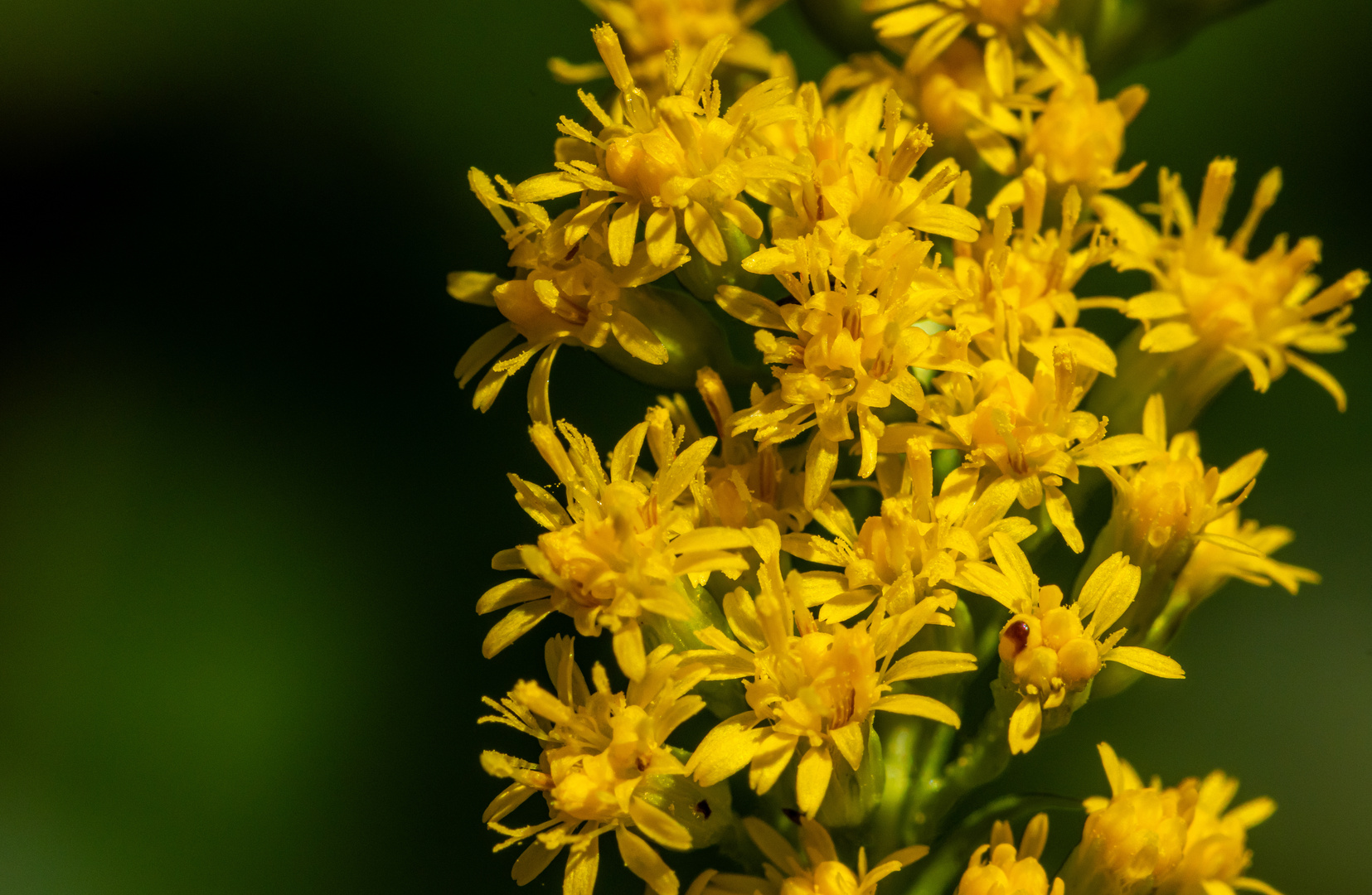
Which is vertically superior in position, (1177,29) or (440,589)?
(1177,29)

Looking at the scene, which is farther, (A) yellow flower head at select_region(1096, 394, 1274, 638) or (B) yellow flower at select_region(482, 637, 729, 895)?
(A) yellow flower head at select_region(1096, 394, 1274, 638)

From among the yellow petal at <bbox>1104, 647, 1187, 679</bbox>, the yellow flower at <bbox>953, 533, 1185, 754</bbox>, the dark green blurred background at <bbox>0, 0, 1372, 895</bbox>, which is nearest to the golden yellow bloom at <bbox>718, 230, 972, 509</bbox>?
the yellow flower at <bbox>953, 533, 1185, 754</bbox>

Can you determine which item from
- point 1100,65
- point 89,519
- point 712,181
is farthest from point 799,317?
point 89,519

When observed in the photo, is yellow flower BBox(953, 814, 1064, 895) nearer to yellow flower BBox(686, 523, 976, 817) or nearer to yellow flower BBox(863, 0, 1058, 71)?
yellow flower BBox(686, 523, 976, 817)

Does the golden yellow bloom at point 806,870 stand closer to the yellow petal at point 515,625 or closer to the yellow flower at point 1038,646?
the yellow flower at point 1038,646

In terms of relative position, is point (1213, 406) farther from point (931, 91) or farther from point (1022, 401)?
point (1022, 401)

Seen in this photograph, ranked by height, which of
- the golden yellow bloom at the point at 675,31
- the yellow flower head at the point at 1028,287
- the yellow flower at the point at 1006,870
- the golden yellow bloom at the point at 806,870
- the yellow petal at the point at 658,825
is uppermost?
the golden yellow bloom at the point at 675,31

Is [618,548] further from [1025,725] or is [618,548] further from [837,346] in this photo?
[1025,725]

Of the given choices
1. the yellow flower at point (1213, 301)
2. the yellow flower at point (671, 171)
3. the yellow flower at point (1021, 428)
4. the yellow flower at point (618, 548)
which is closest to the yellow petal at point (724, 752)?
the yellow flower at point (618, 548)
